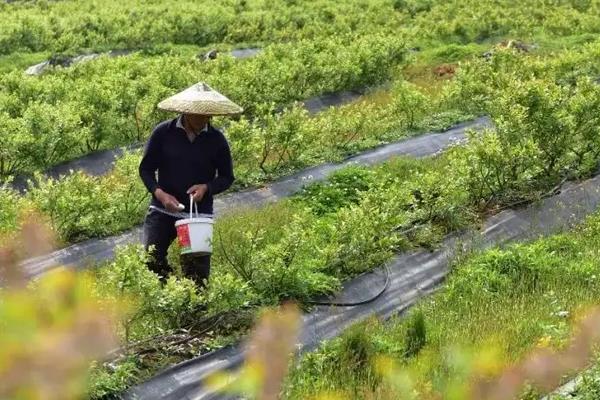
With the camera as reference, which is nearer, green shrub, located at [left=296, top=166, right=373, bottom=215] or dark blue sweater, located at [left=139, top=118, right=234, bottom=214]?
dark blue sweater, located at [left=139, top=118, right=234, bottom=214]

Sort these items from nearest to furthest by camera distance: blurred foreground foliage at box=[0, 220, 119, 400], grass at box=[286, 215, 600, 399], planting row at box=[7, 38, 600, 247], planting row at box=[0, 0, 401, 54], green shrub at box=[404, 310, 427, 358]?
blurred foreground foliage at box=[0, 220, 119, 400], grass at box=[286, 215, 600, 399], green shrub at box=[404, 310, 427, 358], planting row at box=[7, 38, 600, 247], planting row at box=[0, 0, 401, 54]

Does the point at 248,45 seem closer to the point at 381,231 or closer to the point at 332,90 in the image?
the point at 332,90

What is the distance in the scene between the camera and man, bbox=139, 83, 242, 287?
509 centimetres

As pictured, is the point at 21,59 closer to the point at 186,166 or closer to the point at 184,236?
the point at 186,166

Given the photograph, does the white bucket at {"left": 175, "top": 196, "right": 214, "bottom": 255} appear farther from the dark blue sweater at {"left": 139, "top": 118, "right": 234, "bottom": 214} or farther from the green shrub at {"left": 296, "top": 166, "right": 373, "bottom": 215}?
the green shrub at {"left": 296, "top": 166, "right": 373, "bottom": 215}

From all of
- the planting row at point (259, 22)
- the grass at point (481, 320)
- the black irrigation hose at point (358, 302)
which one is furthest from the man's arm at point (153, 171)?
the planting row at point (259, 22)

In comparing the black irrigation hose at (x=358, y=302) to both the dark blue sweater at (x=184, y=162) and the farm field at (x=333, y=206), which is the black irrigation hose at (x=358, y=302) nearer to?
the farm field at (x=333, y=206)

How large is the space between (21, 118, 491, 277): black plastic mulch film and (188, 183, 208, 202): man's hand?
3.24ft

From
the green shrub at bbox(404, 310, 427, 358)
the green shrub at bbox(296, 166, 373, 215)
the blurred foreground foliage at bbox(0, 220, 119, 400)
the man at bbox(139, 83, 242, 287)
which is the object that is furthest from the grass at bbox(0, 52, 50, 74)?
the blurred foreground foliage at bbox(0, 220, 119, 400)

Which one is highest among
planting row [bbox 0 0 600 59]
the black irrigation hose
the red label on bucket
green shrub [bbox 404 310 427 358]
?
the red label on bucket

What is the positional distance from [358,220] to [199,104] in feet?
5.85

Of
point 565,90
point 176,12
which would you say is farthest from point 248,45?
point 565,90

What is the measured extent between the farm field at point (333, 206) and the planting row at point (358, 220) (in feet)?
0.06

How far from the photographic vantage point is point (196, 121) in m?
5.12
